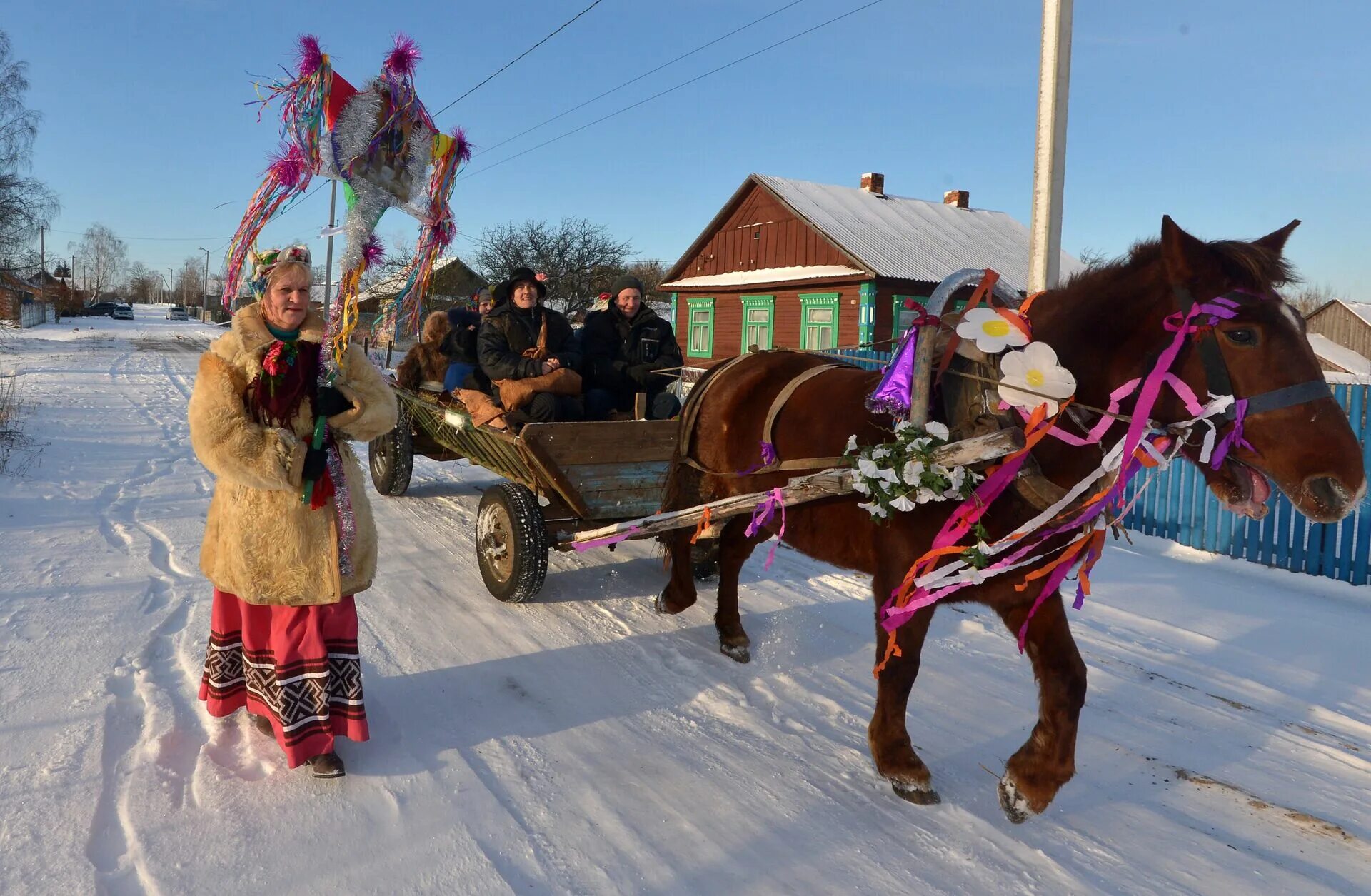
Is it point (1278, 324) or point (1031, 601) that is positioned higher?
point (1278, 324)

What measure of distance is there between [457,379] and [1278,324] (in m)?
5.58

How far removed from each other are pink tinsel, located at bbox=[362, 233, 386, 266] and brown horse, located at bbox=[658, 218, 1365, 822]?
6.11 ft

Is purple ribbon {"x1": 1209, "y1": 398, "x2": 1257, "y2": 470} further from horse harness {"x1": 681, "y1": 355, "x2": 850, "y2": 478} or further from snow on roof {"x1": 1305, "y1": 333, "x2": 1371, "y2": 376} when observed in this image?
snow on roof {"x1": 1305, "y1": 333, "x2": 1371, "y2": 376}

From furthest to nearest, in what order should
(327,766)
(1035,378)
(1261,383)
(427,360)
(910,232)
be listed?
(910,232), (427,360), (327,766), (1035,378), (1261,383)

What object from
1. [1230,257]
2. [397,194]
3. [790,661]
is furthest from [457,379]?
[1230,257]

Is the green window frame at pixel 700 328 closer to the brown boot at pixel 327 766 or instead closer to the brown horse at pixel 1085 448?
the brown horse at pixel 1085 448

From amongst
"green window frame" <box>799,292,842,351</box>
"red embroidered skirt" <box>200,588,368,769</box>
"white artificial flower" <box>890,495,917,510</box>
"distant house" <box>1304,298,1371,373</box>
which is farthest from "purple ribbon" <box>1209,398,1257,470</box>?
"distant house" <box>1304,298,1371,373</box>

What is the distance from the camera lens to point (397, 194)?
3.48 metres

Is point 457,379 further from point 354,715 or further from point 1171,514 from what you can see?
point 1171,514

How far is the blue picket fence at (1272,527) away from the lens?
5.93 metres

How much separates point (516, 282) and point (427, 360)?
104 inches

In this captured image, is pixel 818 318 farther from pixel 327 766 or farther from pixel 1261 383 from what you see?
pixel 327 766

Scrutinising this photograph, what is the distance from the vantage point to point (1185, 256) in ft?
7.39

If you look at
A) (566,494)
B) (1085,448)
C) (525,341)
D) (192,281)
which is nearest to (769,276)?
(525,341)
